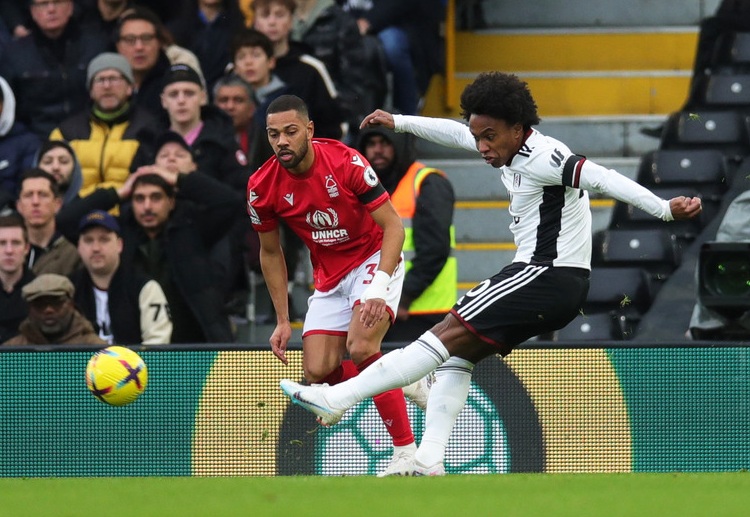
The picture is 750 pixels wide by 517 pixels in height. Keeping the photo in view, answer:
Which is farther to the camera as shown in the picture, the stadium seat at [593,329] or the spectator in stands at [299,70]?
the spectator in stands at [299,70]

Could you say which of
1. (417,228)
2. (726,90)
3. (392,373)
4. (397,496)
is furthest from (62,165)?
(397,496)

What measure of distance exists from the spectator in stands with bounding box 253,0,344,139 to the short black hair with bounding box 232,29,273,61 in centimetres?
22

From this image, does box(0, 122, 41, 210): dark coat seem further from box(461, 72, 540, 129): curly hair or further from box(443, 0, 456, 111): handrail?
box(461, 72, 540, 129): curly hair

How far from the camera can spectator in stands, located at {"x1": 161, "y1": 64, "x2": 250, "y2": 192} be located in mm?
11047

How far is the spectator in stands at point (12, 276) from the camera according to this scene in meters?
10.3

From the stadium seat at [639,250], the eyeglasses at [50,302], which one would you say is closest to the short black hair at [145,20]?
the eyeglasses at [50,302]

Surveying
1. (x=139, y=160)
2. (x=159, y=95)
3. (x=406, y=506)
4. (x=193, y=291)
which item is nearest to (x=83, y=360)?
(x=193, y=291)

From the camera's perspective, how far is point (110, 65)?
36.7 feet

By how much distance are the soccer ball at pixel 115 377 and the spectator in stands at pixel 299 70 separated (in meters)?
3.62

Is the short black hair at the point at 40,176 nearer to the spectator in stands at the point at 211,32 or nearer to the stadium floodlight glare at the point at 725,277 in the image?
the spectator in stands at the point at 211,32

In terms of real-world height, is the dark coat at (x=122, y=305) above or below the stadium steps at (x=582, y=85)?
below

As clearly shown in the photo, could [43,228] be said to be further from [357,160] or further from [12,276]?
[357,160]

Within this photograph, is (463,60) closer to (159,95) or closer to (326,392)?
(159,95)

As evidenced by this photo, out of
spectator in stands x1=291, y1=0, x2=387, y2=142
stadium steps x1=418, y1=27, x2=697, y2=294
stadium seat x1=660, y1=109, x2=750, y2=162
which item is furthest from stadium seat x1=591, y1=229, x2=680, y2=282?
spectator in stands x1=291, y1=0, x2=387, y2=142
